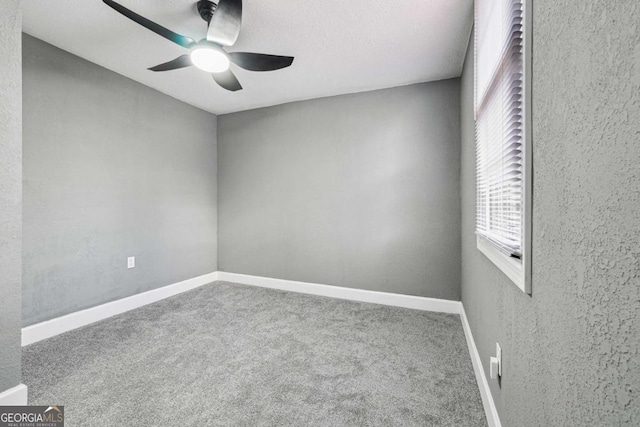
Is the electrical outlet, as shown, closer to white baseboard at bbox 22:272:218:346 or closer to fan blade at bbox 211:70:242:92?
fan blade at bbox 211:70:242:92

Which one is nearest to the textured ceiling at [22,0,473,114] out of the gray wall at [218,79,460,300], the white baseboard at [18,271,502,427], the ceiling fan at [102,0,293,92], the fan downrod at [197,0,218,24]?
the fan downrod at [197,0,218,24]

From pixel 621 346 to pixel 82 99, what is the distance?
12.0ft

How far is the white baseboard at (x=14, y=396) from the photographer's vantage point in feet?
4.55

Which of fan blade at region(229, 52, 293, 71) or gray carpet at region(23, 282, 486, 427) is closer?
gray carpet at region(23, 282, 486, 427)

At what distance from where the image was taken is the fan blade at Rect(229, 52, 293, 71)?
1.94 meters

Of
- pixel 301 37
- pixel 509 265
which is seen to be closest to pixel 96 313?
pixel 301 37

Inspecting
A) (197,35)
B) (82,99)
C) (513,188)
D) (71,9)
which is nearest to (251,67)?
(197,35)

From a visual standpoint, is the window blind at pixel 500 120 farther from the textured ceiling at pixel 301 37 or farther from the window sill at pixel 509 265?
the textured ceiling at pixel 301 37

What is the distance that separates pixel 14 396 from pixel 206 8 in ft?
8.24

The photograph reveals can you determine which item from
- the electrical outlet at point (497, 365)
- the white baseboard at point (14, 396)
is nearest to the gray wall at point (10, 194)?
the white baseboard at point (14, 396)

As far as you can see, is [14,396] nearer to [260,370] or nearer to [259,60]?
[260,370]

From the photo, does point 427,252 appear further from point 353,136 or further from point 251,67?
point 251,67

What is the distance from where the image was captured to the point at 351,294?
3.23m

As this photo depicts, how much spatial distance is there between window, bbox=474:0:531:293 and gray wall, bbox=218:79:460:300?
119 cm
